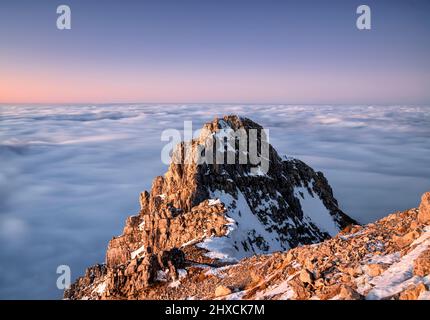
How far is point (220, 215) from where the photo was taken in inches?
2653

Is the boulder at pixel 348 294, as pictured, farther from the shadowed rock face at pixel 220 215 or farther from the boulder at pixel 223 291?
the shadowed rock face at pixel 220 215

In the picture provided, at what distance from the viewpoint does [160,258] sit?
4034cm

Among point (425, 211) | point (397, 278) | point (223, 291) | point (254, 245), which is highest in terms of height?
point (425, 211)

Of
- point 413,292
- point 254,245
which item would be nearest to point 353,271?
point 413,292

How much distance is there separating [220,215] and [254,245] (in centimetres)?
990

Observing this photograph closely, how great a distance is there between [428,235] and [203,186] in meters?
65.9

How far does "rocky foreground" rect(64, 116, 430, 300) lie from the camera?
19.3 m

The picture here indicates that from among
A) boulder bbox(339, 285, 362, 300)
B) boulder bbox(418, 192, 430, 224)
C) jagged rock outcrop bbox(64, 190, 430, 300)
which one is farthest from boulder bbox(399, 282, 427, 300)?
boulder bbox(418, 192, 430, 224)

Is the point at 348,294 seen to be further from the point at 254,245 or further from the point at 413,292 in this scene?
the point at 254,245

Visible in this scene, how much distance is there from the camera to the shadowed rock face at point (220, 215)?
175ft

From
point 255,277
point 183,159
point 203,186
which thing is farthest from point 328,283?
point 183,159
